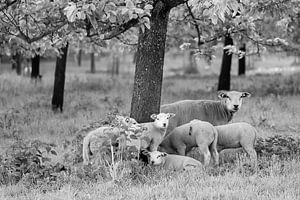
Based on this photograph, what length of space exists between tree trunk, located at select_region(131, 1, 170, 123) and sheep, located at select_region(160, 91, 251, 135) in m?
1.24

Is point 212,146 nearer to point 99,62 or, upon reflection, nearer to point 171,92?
point 171,92

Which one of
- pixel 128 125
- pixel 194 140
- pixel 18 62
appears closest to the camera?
pixel 128 125

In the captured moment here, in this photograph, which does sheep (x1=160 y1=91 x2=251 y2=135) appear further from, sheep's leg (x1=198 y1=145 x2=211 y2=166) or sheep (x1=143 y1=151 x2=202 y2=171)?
sheep (x1=143 y1=151 x2=202 y2=171)

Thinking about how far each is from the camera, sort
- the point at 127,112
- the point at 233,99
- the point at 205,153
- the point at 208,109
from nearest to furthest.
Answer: the point at 205,153 < the point at 233,99 < the point at 208,109 < the point at 127,112

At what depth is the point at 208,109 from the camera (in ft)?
38.9

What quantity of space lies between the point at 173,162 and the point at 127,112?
6.05 meters

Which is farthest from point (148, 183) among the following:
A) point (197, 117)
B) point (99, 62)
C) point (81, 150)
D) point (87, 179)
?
point (99, 62)

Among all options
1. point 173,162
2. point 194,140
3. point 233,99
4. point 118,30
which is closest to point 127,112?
point 233,99

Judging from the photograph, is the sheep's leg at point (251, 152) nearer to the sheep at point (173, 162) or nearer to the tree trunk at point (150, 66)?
the sheep at point (173, 162)

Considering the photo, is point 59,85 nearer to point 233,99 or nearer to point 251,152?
point 233,99

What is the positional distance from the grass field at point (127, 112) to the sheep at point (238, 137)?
367mm

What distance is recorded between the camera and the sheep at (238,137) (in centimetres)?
971

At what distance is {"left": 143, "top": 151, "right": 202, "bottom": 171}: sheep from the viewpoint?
878 cm

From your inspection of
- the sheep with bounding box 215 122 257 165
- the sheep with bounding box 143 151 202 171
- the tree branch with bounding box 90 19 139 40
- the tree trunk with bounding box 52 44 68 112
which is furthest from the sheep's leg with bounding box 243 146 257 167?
the tree trunk with bounding box 52 44 68 112
